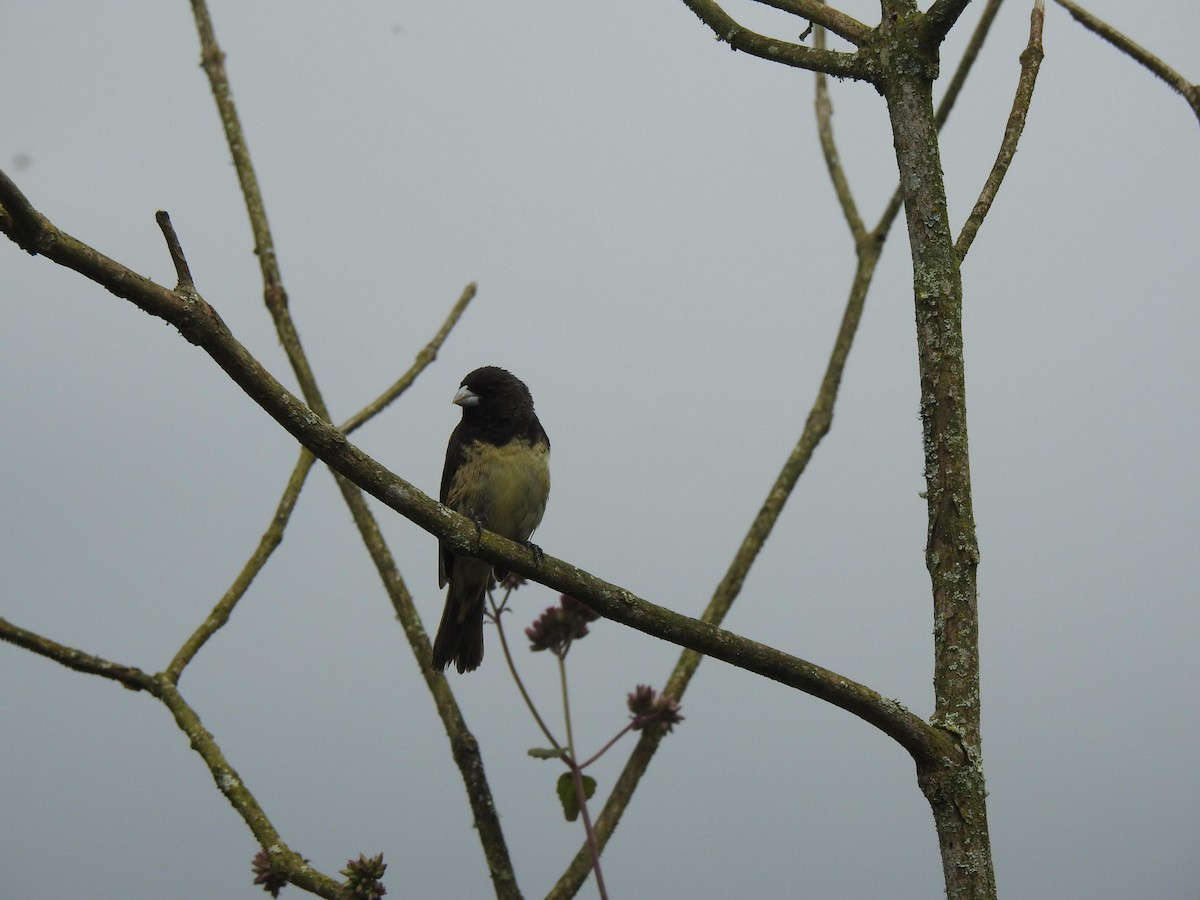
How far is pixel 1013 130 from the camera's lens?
2.71 m

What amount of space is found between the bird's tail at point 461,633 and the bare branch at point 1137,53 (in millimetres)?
2715

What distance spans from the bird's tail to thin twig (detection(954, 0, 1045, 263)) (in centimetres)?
248

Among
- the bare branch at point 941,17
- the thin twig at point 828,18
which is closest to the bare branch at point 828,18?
the thin twig at point 828,18

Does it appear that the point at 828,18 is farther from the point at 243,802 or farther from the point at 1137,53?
the point at 243,802

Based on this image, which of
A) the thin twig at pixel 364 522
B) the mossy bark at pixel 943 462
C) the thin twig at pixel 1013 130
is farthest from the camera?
the thin twig at pixel 364 522

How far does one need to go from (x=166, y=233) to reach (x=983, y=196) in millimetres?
1691

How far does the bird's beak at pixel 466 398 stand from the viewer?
175 inches

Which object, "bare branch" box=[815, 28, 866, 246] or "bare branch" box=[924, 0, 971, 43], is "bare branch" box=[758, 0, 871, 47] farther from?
"bare branch" box=[815, 28, 866, 246]

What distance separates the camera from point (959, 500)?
7.86 feet

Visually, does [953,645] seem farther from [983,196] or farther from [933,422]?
[983,196]

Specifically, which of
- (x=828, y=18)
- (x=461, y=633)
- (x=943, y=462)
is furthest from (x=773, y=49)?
(x=461, y=633)

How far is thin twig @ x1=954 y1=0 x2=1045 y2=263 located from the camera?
2578mm

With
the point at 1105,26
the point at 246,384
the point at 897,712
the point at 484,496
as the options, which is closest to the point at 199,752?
the point at 484,496

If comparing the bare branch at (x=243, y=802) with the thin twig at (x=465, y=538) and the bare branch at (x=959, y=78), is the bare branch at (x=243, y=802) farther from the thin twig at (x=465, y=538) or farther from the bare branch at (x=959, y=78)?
the bare branch at (x=959, y=78)
